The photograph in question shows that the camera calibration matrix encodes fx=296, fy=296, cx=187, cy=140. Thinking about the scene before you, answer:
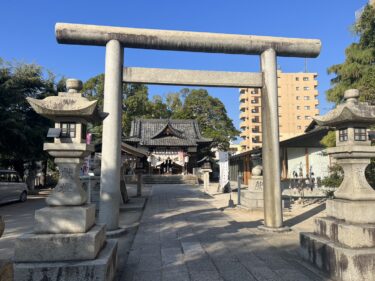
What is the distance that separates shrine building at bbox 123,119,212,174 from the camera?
3484 centimetres

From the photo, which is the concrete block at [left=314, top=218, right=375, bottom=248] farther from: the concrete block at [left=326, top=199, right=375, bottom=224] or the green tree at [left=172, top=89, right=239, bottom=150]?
the green tree at [left=172, top=89, right=239, bottom=150]

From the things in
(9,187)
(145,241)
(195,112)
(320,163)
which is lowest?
(145,241)

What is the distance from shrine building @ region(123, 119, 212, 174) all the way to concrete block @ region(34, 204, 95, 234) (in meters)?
29.6

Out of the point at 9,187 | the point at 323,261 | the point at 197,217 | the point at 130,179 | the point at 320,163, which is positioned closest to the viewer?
the point at 323,261

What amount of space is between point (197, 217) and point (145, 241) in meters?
3.70

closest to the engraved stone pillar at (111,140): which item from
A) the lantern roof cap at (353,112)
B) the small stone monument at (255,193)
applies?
the lantern roof cap at (353,112)

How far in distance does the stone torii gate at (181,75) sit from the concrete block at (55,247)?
308cm

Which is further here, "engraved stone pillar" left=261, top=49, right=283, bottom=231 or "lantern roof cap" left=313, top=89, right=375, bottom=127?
"engraved stone pillar" left=261, top=49, right=283, bottom=231

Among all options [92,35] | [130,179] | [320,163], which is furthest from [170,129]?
[92,35]

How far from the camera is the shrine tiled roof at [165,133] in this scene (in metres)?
35.1

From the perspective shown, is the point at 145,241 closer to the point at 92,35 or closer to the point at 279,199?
the point at 279,199

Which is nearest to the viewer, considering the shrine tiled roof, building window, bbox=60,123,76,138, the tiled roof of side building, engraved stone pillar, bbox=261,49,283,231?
building window, bbox=60,123,76,138

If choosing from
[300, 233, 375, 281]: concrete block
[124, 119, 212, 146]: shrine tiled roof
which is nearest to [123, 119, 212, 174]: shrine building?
[124, 119, 212, 146]: shrine tiled roof

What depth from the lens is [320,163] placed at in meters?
22.0
